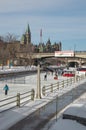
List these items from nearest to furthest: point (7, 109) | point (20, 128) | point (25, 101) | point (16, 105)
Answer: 1. point (20, 128)
2. point (7, 109)
3. point (16, 105)
4. point (25, 101)

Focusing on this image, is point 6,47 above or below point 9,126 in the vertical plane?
above

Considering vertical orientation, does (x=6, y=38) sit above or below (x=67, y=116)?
above

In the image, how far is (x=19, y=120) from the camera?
19.1 meters

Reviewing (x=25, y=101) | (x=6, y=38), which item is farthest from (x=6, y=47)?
(x=25, y=101)

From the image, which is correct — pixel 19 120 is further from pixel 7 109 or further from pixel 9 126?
pixel 7 109

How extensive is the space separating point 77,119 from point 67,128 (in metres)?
2.09

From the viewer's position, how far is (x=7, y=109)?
2294cm

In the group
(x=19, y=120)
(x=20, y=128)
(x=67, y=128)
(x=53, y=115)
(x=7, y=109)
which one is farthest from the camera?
(x=7, y=109)

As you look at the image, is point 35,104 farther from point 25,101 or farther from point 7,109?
point 7,109

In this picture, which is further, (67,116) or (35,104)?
(35,104)

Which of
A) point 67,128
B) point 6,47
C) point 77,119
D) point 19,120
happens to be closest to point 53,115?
point 19,120

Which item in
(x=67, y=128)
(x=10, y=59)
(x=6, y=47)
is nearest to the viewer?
(x=67, y=128)

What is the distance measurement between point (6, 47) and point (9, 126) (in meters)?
105

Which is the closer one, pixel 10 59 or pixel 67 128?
pixel 67 128
